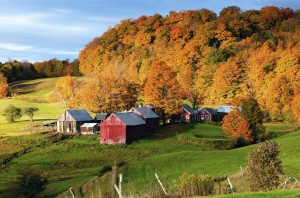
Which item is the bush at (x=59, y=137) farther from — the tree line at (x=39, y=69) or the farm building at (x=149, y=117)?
the tree line at (x=39, y=69)

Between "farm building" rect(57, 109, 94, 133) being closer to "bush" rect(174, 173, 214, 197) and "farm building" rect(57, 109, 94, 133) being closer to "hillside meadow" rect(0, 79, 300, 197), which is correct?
"hillside meadow" rect(0, 79, 300, 197)

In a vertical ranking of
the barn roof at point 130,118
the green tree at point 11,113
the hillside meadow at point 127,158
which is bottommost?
A: the hillside meadow at point 127,158

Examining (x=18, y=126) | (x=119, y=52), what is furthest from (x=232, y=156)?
(x=119, y=52)

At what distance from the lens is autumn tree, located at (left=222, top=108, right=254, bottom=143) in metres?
57.9

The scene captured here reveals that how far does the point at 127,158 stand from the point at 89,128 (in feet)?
52.5

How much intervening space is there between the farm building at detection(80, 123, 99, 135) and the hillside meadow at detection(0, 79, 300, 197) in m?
2.75

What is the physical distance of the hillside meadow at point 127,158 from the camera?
37.4m

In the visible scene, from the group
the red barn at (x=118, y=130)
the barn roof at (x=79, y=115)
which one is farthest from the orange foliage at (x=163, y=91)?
the barn roof at (x=79, y=115)

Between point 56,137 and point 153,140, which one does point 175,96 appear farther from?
point 56,137

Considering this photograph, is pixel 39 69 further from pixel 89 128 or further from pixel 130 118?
pixel 130 118

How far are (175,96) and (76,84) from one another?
1769 inches

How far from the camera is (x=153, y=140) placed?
195 feet

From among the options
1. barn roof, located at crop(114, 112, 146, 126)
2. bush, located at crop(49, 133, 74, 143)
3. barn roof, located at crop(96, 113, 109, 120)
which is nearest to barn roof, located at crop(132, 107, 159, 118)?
barn roof, located at crop(114, 112, 146, 126)

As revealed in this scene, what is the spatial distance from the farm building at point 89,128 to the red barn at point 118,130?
446 centimetres
